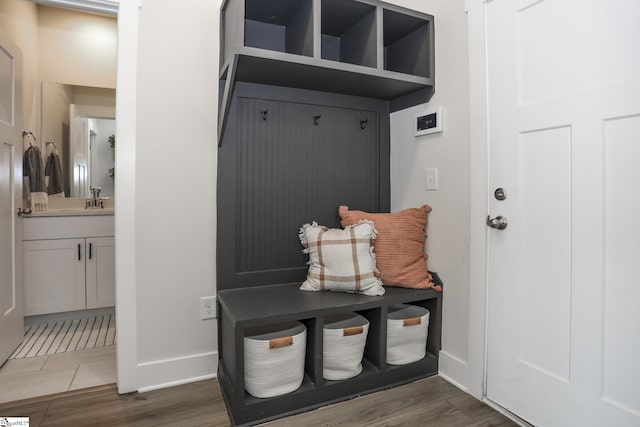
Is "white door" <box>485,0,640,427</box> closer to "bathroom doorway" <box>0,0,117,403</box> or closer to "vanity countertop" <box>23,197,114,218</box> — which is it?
"bathroom doorway" <box>0,0,117,403</box>

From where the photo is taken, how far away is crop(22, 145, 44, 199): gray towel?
2.81m

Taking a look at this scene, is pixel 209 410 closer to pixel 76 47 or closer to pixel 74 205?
pixel 74 205

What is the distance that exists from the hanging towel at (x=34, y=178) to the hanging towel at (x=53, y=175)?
5.0 inches

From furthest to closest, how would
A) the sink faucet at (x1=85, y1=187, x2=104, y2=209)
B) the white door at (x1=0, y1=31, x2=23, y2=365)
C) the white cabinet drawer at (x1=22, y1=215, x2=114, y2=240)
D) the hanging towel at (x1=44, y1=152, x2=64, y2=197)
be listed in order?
the sink faucet at (x1=85, y1=187, x2=104, y2=209) → the hanging towel at (x1=44, y1=152, x2=64, y2=197) → the white cabinet drawer at (x1=22, y1=215, x2=114, y2=240) → the white door at (x1=0, y1=31, x2=23, y2=365)

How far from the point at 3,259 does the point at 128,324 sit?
983 mm

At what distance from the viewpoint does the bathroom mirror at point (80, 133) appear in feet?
10.2

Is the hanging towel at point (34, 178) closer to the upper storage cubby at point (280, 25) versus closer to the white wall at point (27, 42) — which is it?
the white wall at point (27, 42)

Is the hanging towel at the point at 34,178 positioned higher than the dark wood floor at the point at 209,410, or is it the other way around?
the hanging towel at the point at 34,178

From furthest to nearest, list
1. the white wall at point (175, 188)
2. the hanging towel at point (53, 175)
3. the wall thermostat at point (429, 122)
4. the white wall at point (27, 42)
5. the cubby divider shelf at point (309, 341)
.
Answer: the hanging towel at point (53, 175) < the white wall at point (27, 42) < the wall thermostat at point (429, 122) < the white wall at point (175, 188) < the cubby divider shelf at point (309, 341)

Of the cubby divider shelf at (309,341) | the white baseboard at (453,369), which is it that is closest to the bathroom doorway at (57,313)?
the cubby divider shelf at (309,341)

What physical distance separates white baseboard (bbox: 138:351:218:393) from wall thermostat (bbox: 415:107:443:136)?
5.23 ft

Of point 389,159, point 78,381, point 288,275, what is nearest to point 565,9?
point 389,159

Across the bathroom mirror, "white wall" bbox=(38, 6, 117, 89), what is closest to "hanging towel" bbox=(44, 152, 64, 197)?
the bathroom mirror

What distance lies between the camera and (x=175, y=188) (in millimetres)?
1838
